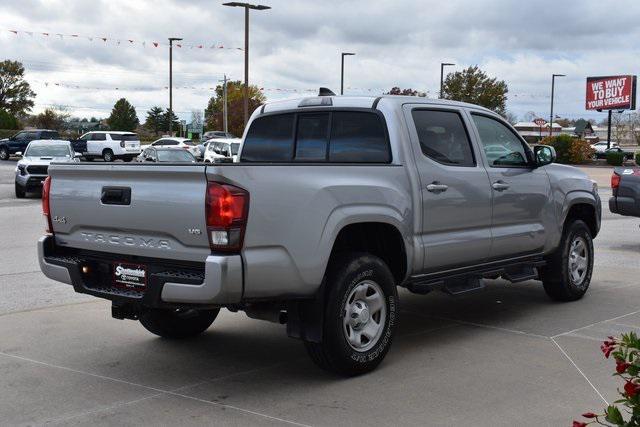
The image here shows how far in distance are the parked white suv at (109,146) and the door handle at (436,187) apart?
41.6 m

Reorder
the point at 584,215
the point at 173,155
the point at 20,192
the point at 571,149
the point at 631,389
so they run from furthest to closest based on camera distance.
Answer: the point at 571,149 → the point at 173,155 → the point at 20,192 → the point at 584,215 → the point at 631,389

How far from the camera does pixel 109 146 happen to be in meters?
45.7

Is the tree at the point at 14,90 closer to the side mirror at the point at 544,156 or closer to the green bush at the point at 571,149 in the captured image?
the green bush at the point at 571,149

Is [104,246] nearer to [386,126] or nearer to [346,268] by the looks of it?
[346,268]

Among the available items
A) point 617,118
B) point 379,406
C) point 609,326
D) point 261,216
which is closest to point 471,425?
point 379,406

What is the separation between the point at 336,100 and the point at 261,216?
2007 mm

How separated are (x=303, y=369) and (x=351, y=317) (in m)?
0.62

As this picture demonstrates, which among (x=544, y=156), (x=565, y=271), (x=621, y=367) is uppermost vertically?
(x=544, y=156)

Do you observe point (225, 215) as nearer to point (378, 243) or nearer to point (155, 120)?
point (378, 243)

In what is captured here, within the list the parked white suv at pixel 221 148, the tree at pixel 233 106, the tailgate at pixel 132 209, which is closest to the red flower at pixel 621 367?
the tailgate at pixel 132 209

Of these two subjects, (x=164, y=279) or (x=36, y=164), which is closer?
(x=164, y=279)

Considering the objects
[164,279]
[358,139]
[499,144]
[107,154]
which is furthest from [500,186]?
[107,154]

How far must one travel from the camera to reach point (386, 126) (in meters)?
6.01

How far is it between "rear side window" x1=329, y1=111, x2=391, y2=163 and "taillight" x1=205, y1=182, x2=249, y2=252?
170 centimetres
